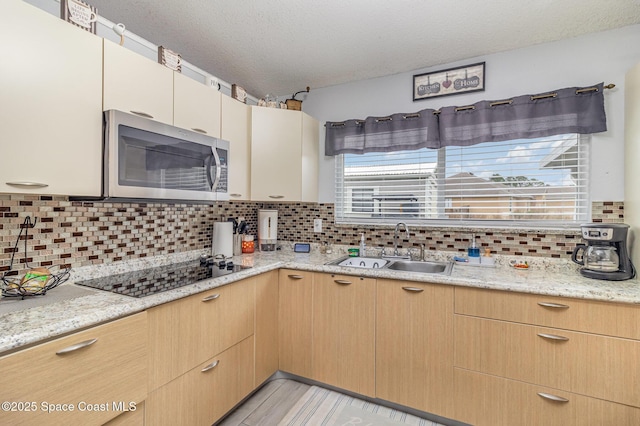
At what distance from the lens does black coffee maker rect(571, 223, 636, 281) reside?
164 centimetres

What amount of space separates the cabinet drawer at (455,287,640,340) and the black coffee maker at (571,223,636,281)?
1.03ft

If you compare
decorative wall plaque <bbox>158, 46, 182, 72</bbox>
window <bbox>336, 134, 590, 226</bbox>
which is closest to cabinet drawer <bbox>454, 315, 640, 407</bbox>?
window <bbox>336, 134, 590, 226</bbox>

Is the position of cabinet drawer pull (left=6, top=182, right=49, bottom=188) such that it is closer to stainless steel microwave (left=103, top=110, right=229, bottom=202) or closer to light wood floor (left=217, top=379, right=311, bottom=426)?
stainless steel microwave (left=103, top=110, right=229, bottom=202)

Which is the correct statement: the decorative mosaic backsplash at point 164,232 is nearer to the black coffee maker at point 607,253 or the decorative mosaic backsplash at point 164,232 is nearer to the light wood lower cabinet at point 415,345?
the black coffee maker at point 607,253

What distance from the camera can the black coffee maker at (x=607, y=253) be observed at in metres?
1.64

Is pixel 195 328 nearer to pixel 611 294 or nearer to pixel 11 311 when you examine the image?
pixel 11 311

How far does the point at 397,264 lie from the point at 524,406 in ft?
3.58

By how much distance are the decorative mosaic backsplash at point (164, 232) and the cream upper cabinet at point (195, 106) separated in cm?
60

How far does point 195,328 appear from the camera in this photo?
1526mm

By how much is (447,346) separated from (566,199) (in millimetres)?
1308

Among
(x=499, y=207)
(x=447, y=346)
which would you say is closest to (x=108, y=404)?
(x=447, y=346)

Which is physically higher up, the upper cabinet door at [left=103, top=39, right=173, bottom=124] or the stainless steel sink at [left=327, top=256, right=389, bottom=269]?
the upper cabinet door at [left=103, top=39, right=173, bottom=124]

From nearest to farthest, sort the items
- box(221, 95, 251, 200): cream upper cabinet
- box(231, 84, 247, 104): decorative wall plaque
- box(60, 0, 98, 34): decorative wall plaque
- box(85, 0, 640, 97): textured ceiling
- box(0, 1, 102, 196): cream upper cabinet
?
1. box(0, 1, 102, 196): cream upper cabinet
2. box(60, 0, 98, 34): decorative wall plaque
3. box(85, 0, 640, 97): textured ceiling
4. box(221, 95, 251, 200): cream upper cabinet
5. box(231, 84, 247, 104): decorative wall plaque

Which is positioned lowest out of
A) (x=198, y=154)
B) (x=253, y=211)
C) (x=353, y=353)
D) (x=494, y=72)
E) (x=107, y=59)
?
(x=353, y=353)
